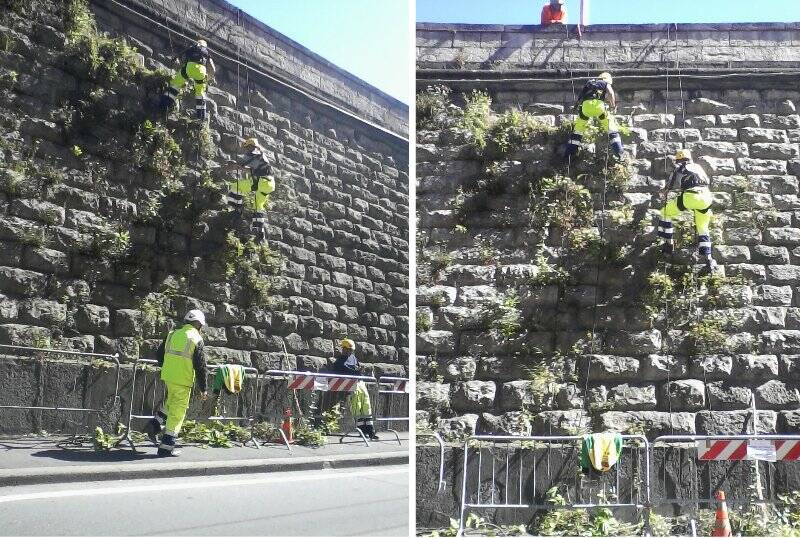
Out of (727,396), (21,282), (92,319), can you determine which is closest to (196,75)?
(92,319)

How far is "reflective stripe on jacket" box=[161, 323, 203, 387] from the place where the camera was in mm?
6363

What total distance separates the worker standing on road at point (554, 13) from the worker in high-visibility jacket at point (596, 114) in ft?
2.85

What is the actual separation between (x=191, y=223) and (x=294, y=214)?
116 centimetres

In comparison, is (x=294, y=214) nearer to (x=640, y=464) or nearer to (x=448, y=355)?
(x=448, y=355)

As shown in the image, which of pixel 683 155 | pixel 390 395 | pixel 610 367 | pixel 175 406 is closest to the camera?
pixel 175 406

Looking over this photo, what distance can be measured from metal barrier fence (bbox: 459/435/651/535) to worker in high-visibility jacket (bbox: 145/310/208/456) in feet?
6.71

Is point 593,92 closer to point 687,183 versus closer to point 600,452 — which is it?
point 687,183

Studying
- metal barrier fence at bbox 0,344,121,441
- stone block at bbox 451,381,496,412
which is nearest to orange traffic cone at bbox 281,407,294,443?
metal barrier fence at bbox 0,344,121,441

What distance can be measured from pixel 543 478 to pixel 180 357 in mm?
2700

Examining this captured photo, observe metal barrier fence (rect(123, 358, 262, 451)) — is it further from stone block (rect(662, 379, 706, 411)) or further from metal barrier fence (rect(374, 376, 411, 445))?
stone block (rect(662, 379, 706, 411))

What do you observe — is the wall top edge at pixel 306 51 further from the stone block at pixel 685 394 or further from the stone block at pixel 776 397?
the stone block at pixel 776 397

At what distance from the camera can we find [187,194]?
8.57 meters

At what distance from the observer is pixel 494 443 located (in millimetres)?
6371

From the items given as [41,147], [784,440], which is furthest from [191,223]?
[784,440]
